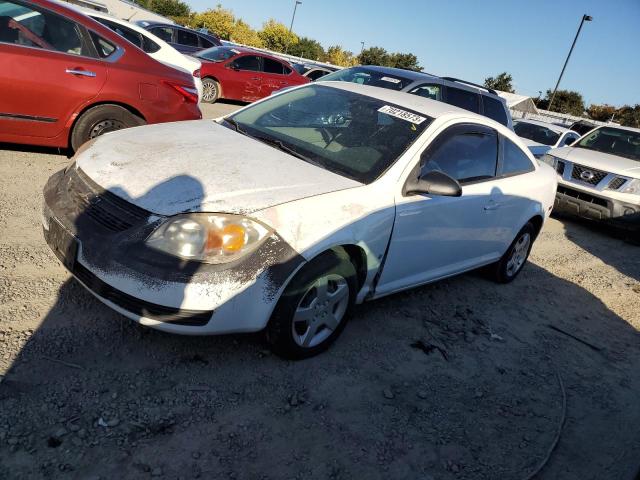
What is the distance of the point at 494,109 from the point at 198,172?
7.08 metres

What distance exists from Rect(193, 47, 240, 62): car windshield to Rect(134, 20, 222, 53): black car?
1.53 meters

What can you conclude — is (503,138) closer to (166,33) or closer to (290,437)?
(290,437)

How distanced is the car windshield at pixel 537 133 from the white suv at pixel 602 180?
9.06 ft

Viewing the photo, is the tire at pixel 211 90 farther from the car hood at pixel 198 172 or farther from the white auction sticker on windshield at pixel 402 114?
the white auction sticker on windshield at pixel 402 114

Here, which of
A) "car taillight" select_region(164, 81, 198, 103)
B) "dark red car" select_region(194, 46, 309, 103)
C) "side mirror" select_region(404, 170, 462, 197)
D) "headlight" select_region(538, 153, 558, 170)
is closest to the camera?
"side mirror" select_region(404, 170, 462, 197)

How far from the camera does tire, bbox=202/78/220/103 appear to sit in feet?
44.0

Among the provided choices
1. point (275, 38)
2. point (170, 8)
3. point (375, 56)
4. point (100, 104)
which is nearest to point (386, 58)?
point (375, 56)

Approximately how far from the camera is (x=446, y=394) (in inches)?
128

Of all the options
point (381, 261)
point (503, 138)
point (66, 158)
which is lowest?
point (66, 158)

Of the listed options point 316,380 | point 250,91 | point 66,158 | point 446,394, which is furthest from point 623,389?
point 250,91

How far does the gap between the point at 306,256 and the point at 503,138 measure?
2630mm

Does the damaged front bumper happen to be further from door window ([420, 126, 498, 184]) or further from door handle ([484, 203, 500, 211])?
door handle ([484, 203, 500, 211])

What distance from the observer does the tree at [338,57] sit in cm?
7888

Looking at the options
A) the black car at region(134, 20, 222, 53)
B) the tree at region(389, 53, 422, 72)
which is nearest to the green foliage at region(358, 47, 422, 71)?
the tree at region(389, 53, 422, 72)
